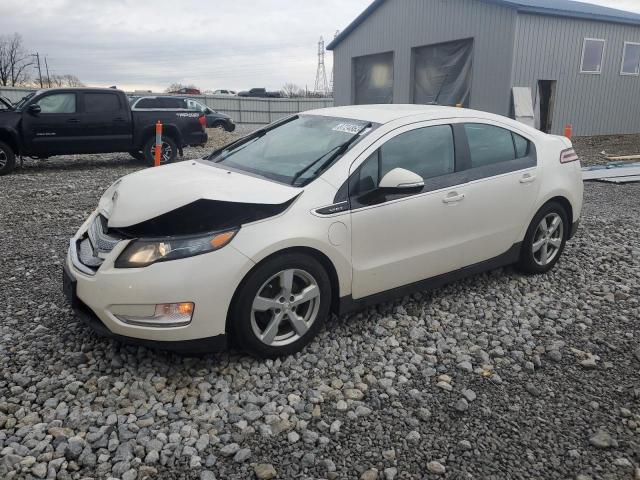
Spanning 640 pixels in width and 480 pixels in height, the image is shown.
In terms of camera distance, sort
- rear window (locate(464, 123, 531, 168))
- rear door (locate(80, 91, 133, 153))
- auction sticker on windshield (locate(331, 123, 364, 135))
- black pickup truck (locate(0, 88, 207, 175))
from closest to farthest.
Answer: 1. auction sticker on windshield (locate(331, 123, 364, 135))
2. rear window (locate(464, 123, 531, 168))
3. black pickup truck (locate(0, 88, 207, 175))
4. rear door (locate(80, 91, 133, 153))

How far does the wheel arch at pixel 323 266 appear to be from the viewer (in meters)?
3.05

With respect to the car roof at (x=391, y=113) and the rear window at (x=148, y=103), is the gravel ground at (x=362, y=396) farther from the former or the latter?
the rear window at (x=148, y=103)

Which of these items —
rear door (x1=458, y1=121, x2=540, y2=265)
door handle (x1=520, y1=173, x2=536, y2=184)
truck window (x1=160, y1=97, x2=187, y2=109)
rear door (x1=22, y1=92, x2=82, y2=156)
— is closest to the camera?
rear door (x1=458, y1=121, x2=540, y2=265)

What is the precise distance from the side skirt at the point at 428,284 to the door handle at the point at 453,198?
0.57m

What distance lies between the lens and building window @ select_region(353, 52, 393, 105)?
63.9 feet

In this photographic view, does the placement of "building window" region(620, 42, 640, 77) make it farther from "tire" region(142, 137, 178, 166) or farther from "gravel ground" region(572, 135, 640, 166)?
"tire" region(142, 137, 178, 166)

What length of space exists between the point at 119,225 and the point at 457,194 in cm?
237

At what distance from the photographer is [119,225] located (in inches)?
121

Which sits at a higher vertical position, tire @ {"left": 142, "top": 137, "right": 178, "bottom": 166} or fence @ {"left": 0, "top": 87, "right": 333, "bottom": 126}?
fence @ {"left": 0, "top": 87, "right": 333, "bottom": 126}

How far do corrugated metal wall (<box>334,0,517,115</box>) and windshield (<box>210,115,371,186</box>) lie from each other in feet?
41.3

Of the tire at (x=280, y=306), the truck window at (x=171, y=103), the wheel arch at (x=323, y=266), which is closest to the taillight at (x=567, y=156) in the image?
the wheel arch at (x=323, y=266)

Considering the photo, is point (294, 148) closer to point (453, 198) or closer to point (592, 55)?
point (453, 198)

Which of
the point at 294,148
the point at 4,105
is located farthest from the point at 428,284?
the point at 4,105

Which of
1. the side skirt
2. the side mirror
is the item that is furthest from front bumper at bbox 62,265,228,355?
the side mirror
